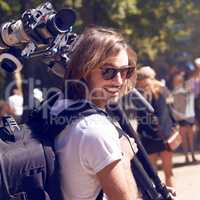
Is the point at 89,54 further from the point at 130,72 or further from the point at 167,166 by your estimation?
the point at 167,166

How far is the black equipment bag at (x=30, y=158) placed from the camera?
1970 millimetres

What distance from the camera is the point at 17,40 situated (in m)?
2.25

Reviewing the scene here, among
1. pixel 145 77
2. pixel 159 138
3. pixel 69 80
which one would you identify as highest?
pixel 69 80

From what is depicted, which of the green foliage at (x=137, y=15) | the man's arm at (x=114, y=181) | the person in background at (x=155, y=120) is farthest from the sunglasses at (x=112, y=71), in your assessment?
the green foliage at (x=137, y=15)

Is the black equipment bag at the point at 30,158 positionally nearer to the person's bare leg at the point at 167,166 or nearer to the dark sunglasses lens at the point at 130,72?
the dark sunglasses lens at the point at 130,72

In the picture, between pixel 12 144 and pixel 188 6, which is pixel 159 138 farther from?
pixel 188 6

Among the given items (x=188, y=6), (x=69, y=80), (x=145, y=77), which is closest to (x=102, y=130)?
(x=69, y=80)

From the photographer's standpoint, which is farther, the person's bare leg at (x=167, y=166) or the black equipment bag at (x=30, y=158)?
the person's bare leg at (x=167, y=166)

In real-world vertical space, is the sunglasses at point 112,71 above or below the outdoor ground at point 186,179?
above

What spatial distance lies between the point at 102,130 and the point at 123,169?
16cm

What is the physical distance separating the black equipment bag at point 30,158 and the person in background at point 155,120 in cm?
501

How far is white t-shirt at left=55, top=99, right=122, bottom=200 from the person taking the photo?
2039mm

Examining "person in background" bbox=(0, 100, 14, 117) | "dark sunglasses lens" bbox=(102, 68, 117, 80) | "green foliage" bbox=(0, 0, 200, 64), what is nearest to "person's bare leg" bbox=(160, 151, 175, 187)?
"person in background" bbox=(0, 100, 14, 117)

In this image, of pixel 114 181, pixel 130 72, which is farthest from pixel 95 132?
pixel 130 72
